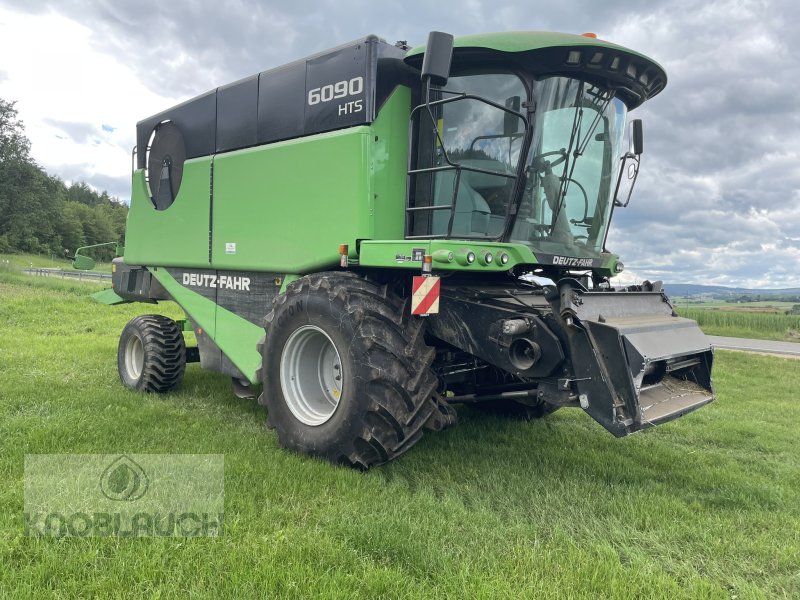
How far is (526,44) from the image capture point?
12.9 ft

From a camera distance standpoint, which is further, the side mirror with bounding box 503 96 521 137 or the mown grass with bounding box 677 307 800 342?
the mown grass with bounding box 677 307 800 342

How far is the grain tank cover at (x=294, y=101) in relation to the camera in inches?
175

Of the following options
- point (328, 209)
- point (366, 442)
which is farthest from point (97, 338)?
point (366, 442)

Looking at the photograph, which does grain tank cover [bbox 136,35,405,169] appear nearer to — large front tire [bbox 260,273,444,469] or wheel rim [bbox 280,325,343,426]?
large front tire [bbox 260,273,444,469]

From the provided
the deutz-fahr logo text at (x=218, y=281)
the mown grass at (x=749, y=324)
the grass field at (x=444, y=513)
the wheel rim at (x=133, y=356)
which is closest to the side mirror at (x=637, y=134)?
the grass field at (x=444, y=513)

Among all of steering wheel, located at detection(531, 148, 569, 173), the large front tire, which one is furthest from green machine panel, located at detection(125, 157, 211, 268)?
steering wheel, located at detection(531, 148, 569, 173)

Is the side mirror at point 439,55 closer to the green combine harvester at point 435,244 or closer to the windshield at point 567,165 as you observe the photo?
the green combine harvester at point 435,244

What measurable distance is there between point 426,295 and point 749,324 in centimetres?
2153

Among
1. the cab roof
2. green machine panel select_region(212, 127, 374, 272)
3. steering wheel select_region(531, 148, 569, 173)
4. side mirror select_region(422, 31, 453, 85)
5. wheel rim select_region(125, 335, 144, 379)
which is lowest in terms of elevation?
wheel rim select_region(125, 335, 144, 379)

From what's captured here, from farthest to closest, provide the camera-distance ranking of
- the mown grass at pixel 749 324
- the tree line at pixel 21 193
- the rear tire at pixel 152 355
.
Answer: the tree line at pixel 21 193 < the mown grass at pixel 749 324 < the rear tire at pixel 152 355

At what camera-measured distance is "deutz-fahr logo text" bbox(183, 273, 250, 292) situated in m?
5.59

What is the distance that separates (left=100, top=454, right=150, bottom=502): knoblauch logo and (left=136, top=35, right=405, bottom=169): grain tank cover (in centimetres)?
297

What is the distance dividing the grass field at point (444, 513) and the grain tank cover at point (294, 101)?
2.69 m

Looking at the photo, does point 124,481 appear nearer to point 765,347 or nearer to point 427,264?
point 427,264
